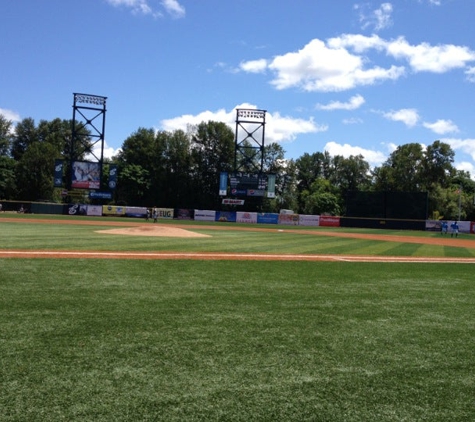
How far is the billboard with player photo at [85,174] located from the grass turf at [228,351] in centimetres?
4426

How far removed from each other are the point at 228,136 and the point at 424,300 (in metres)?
73.1

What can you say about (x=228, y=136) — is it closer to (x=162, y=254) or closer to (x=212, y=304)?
(x=162, y=254)

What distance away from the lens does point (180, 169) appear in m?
78.2

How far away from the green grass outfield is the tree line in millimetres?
63670

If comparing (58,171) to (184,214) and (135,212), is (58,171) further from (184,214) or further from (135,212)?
(184,214)

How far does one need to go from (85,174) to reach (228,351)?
4963 centimetres

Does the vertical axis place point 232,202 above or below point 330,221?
above

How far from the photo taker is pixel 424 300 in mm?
7555

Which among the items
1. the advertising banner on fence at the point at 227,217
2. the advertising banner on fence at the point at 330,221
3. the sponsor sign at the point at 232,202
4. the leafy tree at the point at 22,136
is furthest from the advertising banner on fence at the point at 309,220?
the leafy tree at the point at 22,136

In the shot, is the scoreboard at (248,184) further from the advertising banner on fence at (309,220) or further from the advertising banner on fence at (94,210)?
the advertising banner on fence at (94,210)

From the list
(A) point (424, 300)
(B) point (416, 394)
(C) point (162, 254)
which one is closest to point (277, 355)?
(B) point (416, 394)

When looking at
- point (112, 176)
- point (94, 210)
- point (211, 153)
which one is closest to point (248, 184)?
point (112, 176)

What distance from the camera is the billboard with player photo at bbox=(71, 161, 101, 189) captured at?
50312 millimetres

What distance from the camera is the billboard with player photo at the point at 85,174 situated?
1981 inches
